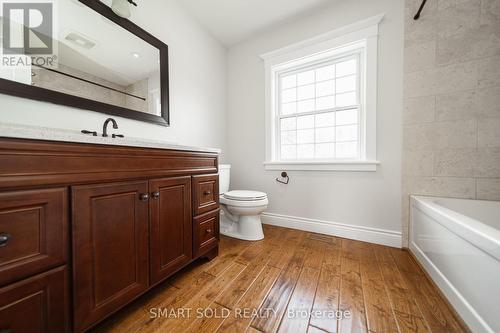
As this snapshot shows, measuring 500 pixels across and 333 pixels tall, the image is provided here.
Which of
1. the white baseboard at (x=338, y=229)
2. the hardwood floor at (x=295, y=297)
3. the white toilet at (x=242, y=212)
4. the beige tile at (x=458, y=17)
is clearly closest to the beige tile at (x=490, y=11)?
the beige tile at (x=458, y=17)

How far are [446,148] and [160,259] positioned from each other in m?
2.17

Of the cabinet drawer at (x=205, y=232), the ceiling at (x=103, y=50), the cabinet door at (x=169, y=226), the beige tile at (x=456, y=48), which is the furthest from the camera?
the beige tile at (x=456, y=48)

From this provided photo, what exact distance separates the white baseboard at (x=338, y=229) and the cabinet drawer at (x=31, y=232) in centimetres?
184

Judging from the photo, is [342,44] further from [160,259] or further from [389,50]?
[160,259]

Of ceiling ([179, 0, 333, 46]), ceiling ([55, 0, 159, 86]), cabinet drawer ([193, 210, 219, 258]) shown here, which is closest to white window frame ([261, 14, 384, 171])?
ceiling ([179, 0, 333, 46])

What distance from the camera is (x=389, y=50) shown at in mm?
1602

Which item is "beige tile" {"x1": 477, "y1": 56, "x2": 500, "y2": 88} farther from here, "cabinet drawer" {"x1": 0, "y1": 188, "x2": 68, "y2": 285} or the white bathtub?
"cabinet drawer" {"x1": 0, "y1": 188, "x2": 68, "y2": 285}

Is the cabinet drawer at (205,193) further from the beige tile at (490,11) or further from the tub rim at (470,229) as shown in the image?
the beige tile at (490,11)

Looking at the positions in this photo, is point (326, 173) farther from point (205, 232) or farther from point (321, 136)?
point (205, 232)

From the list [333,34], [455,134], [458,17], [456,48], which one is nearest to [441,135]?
[455,134]

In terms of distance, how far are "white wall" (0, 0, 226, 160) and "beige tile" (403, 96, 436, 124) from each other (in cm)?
192

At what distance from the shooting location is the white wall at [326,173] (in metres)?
1.60

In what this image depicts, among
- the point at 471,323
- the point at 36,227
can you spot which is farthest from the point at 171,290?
the point at 471,323

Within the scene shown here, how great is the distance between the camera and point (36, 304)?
59cm
